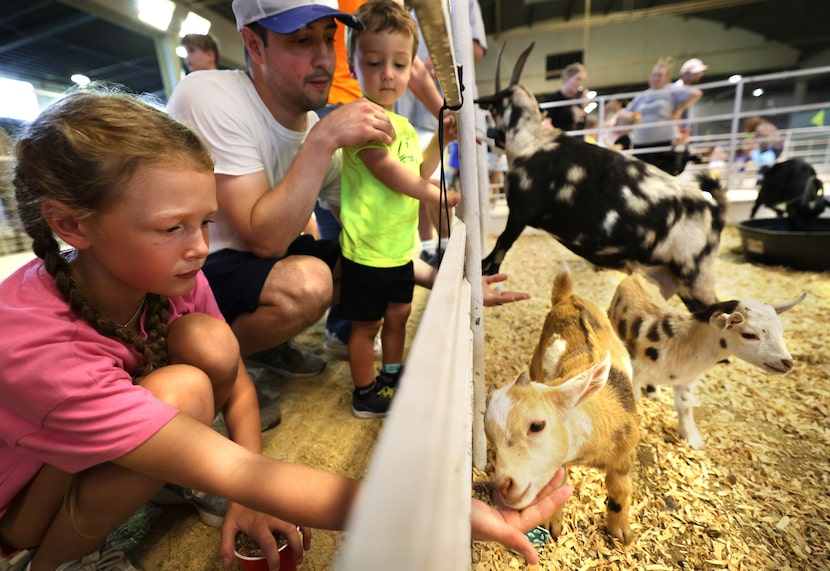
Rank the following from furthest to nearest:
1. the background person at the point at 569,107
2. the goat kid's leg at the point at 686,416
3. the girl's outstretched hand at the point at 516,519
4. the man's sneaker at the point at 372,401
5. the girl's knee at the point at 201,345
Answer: the background person at the point at 569,107, the man's sneaker at the point at 372,401, the goat kid's leg at the point at 686,416, the girl's knee at the point at 201,345, the girl's outstretched hand at the point at 516,519

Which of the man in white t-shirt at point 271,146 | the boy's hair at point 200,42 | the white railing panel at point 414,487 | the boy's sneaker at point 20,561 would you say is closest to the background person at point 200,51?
the boy's hair at point 200,42

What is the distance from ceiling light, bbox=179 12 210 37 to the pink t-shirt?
4.96 m

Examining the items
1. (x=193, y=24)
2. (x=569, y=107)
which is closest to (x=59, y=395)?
(x=569, y=107)

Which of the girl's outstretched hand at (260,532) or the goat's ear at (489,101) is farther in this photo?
the goat's ear at (489,101)

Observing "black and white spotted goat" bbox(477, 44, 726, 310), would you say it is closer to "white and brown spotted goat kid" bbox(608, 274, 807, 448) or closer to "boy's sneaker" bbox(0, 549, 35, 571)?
"white and brown spotted goat kid" bbox(608, 274, 807, 448)

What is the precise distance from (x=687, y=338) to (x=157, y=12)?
5.31 metres

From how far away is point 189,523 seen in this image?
3.49ft

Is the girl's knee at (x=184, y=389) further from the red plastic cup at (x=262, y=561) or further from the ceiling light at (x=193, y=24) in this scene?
the ceiling light at (x=193, y=24)

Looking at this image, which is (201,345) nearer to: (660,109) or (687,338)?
(687,338)

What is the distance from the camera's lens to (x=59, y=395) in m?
0.59

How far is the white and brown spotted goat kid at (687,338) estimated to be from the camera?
3.80 feet

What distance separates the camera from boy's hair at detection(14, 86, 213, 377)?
638mm

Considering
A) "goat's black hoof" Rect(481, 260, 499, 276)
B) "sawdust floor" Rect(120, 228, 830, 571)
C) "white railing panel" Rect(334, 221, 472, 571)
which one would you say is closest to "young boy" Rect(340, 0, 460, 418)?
"sawdust floor" Rect(120, 228, 830, 571)

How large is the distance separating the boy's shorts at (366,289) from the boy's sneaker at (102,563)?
774 millimetres
